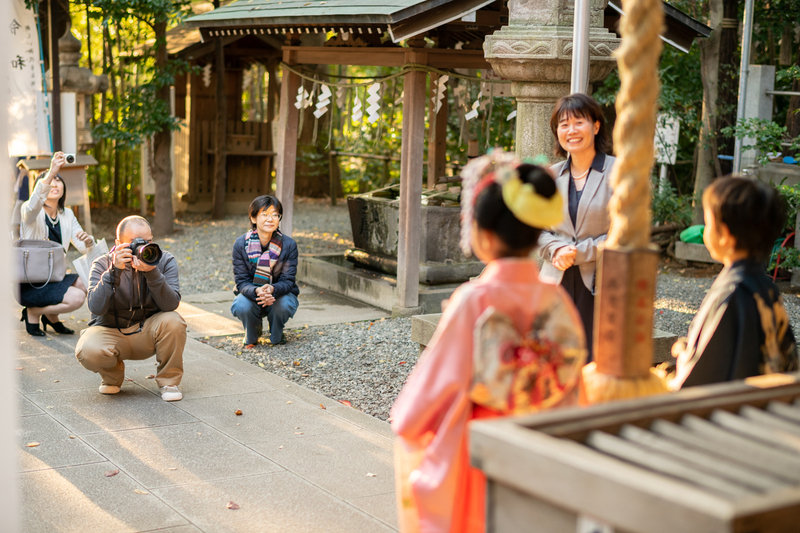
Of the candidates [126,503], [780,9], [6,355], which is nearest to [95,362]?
[126,503]

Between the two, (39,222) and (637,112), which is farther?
(39,222)

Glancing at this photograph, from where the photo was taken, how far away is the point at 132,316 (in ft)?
16.8

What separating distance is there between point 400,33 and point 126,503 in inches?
177

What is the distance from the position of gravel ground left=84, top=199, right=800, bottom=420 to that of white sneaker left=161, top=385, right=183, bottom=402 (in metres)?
0.93

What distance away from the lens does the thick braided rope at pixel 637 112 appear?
188 cm

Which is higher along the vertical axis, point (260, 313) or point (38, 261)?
point (38, 261)

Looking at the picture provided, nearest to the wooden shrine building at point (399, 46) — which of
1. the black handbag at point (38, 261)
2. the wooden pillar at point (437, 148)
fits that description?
the wooden pillar at point (437, 148)

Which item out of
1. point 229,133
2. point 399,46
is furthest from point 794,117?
point 229,133

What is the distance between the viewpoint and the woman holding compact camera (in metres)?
6.39

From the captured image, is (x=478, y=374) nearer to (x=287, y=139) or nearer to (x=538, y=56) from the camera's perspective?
(x=538, y=56)

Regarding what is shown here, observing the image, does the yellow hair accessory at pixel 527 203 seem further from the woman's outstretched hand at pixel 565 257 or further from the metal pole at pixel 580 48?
the metal pole at pixel 580 48

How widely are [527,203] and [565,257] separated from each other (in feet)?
5.24

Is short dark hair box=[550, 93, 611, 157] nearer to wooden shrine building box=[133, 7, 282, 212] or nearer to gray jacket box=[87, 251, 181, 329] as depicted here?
gray jacket box=[87, 251, 181, 329]

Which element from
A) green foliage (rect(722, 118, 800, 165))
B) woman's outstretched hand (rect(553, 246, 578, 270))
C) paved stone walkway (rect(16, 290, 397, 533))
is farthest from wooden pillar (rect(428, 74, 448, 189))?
woman's outstretched hand (rect(553, 246, 578, 270))
